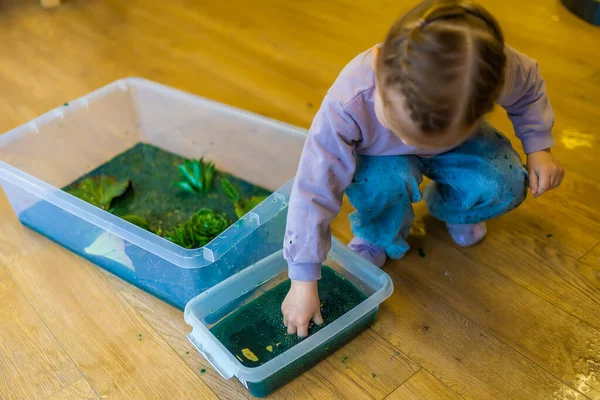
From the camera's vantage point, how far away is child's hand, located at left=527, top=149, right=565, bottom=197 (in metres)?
0.79

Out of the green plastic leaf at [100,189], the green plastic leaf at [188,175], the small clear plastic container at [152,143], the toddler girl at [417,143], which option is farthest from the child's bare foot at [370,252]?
the green plastic leaf at [100,189]

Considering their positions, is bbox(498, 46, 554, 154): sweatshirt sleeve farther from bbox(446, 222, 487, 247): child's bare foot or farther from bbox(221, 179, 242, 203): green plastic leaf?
bbox(221, 179, 242, 203): green plastic leaf

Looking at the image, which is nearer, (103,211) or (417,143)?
(417,143)

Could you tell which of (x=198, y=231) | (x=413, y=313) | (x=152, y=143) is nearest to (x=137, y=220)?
(x=198, y=231)

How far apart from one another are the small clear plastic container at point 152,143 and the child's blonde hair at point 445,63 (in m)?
0.35

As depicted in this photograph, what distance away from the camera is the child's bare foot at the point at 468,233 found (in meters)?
0.90

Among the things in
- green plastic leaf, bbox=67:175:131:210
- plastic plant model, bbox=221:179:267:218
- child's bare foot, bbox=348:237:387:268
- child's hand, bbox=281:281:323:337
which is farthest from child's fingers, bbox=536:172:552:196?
green plastic leaf, bbox=67:175:131:210

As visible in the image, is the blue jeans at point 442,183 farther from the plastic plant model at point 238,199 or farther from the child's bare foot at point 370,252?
the plastic plant model at point 238,199

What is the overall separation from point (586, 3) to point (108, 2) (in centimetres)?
140

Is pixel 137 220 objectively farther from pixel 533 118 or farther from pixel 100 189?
pixel 533 118

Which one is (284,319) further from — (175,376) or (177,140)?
(177,140)

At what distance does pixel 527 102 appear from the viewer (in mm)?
771

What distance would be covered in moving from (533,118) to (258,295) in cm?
46

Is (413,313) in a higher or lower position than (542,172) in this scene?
lower
